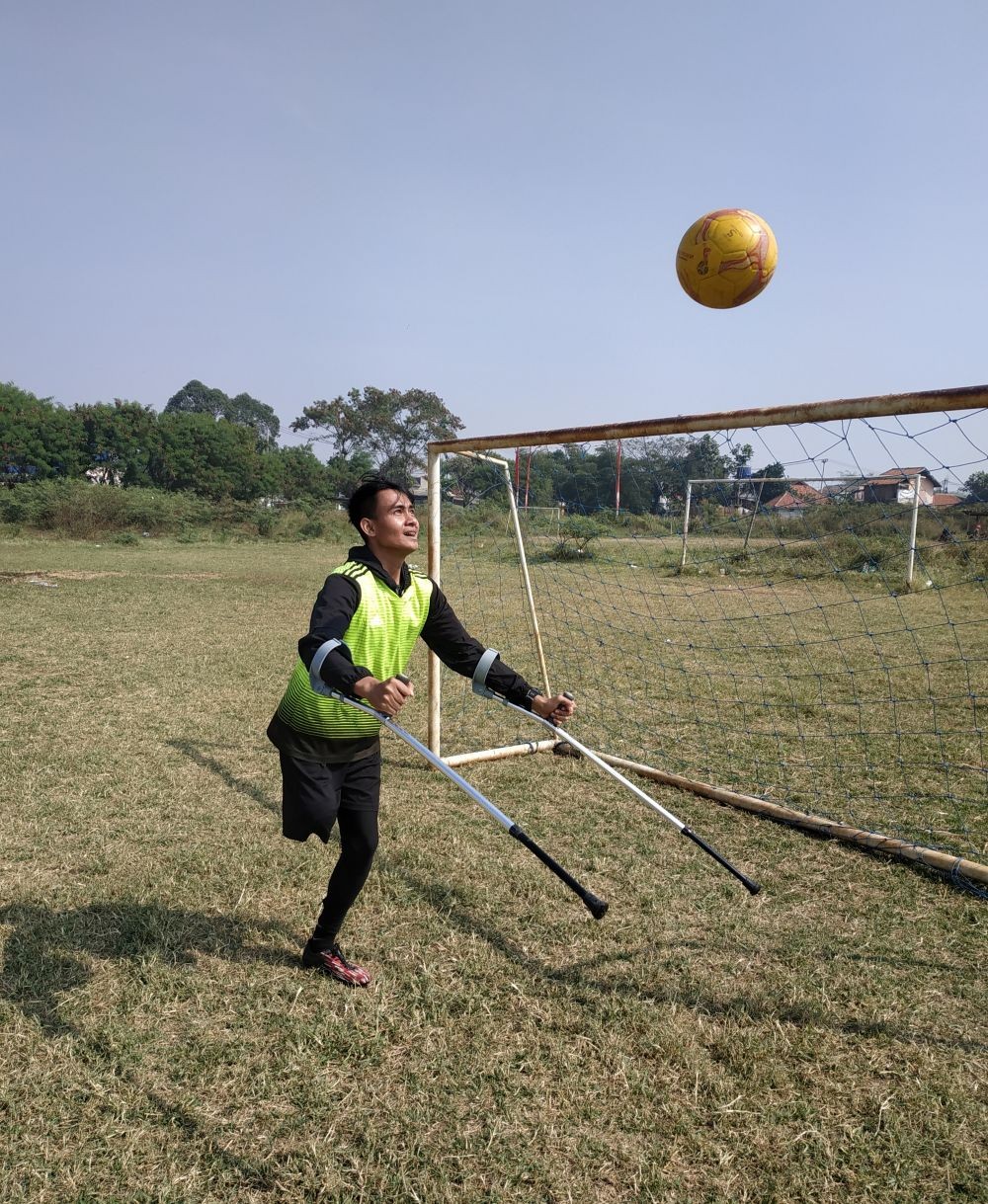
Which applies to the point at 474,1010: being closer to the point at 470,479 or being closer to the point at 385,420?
the point at 470,479

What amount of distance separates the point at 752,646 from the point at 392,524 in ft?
26.1

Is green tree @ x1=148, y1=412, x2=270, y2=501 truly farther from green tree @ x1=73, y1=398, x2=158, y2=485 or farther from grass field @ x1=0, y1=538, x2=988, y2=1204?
grass field @ x1=0, y1=538, x2=988, y2=1204

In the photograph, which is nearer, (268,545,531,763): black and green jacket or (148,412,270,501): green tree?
(268,545,531,763): black and green jacket

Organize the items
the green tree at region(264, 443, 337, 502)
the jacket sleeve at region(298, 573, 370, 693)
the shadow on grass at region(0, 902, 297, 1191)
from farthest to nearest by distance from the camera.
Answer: the green tree at region(264, 443, 337, 502) < the shadow on grass at region(0, 902, 297, 1191) < the jacket sleeve at region(298, 573, 370, 693)

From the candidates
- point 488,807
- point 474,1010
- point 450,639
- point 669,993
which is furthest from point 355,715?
point 669,993

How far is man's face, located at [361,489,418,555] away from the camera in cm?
316

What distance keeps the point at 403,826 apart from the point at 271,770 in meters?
1.33

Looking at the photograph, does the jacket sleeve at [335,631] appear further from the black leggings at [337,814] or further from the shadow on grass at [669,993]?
the shadow on grass at [669,993]

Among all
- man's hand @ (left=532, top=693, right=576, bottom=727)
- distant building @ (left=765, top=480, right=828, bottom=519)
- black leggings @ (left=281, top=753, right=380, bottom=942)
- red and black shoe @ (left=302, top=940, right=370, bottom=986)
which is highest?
distant building @ (left=765, top=480, right=828, bottom=519)

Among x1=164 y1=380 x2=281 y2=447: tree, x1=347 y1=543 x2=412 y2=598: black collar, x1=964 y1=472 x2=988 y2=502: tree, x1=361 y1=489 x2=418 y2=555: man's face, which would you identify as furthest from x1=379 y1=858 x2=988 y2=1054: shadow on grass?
x1=164 y1=380 x2=281 y2=447: tree

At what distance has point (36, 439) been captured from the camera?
138 ft

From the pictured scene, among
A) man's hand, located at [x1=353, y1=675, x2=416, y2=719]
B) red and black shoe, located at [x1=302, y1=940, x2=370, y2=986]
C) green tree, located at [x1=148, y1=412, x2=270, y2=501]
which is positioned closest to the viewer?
man's hand, located at [x1=353, y1=675, x2=416, y2=719]

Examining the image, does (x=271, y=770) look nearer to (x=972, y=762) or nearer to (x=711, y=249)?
(x=711, y=249)

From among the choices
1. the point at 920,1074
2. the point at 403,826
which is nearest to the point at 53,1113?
the point at 403,826
